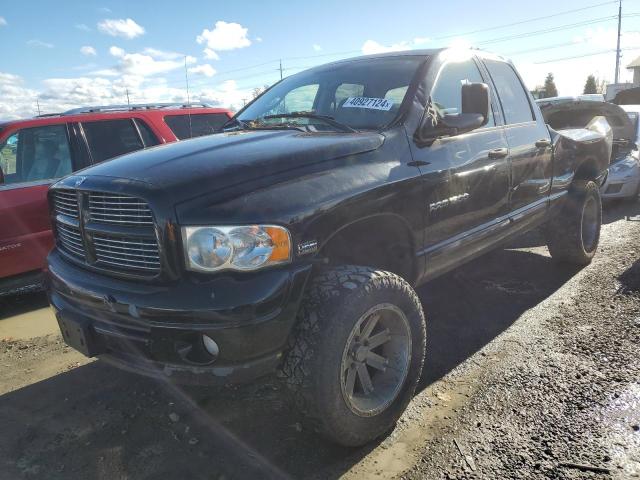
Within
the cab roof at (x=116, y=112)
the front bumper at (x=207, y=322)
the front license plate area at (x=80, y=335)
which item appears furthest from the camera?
the cab roof at (x=116, y=112)

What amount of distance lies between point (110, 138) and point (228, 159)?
3.51 meters

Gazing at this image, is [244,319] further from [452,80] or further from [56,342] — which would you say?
[56,342]

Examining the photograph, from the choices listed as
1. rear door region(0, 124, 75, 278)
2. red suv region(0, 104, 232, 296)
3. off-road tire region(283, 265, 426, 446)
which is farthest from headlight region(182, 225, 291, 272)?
rear door region(0, 124, 75, 278)

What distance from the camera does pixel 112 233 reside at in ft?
7.98

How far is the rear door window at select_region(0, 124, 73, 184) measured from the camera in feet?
16.0

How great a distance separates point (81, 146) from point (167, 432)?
3503 millimetres

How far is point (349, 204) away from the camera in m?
2.51

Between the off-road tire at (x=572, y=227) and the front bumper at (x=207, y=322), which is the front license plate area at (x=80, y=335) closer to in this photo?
the front bumper at (x=207, y=322)

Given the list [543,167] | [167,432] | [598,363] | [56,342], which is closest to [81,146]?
[56,342]

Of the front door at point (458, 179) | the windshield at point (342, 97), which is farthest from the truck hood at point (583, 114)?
the windshield at point (342, 97)

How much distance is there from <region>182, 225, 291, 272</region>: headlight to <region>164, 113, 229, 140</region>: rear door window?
12.9ft

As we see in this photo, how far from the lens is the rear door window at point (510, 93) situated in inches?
161

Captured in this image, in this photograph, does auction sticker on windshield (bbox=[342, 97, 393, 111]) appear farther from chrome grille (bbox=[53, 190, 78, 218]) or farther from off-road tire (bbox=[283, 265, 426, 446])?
chrome grille (bbox=[53, 190, 78, 218])

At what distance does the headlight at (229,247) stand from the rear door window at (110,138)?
12.1 feet
